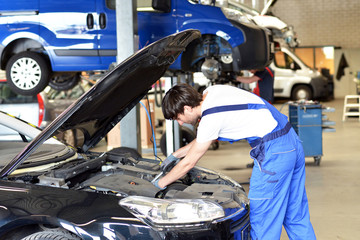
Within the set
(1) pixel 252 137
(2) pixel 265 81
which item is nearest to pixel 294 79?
(2) pixel 265 81

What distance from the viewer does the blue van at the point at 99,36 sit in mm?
6191

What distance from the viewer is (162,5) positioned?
5926 mm

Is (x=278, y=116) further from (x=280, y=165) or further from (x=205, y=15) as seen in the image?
(x=205, y=15)

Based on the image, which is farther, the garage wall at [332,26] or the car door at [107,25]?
the garage wall at [332,26]

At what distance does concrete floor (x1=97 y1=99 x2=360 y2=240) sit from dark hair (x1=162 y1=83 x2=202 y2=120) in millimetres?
1723

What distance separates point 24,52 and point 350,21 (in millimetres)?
17058

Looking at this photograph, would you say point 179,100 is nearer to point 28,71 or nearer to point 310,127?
point 28,71

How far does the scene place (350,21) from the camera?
2095cm

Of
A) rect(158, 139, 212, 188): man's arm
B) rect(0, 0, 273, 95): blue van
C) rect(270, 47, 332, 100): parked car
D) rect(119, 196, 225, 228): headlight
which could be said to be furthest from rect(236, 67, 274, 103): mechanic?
rect(270, 47, 332, 100): parked car

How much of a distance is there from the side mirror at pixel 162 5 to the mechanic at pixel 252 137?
10.4ft

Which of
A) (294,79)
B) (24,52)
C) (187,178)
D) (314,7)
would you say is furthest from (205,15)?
(314,7)

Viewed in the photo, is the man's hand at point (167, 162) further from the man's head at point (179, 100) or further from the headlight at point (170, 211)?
the headlight at point (170, 211)

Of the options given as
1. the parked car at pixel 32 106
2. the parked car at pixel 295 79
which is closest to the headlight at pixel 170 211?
the parked car at pixel 32 106

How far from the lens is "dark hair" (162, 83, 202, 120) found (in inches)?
112
